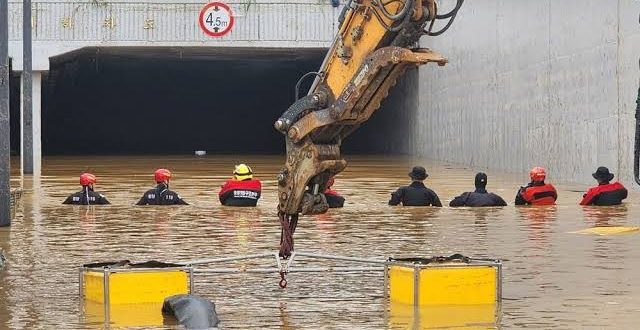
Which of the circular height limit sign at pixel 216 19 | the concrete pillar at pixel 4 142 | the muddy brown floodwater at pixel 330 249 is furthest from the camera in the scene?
the circular height limit sign at pixel 216 19

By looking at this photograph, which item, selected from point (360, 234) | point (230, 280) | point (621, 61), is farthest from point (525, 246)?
point (621, 61)

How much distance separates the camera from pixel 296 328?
1105 cm

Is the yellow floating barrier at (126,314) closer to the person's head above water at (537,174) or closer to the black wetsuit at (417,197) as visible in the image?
the black wetsuit at (417,197)

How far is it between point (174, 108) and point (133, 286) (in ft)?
190

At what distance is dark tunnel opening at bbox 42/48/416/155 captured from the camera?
62656mm

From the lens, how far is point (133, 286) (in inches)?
485

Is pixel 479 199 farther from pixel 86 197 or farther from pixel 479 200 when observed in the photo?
pixel 86 197

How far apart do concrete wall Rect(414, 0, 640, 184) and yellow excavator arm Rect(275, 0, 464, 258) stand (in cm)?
1707

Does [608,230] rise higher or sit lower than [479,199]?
lower

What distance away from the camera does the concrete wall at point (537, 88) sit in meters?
30.3

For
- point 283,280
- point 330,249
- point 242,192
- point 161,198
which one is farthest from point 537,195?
point 283,280

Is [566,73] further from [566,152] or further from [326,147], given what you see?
[326,147]

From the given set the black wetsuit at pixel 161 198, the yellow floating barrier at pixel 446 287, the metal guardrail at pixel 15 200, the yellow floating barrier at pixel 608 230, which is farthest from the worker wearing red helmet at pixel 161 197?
the yellow floating barrier at pixel 446 287

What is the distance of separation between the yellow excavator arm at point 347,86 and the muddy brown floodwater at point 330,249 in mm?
970
